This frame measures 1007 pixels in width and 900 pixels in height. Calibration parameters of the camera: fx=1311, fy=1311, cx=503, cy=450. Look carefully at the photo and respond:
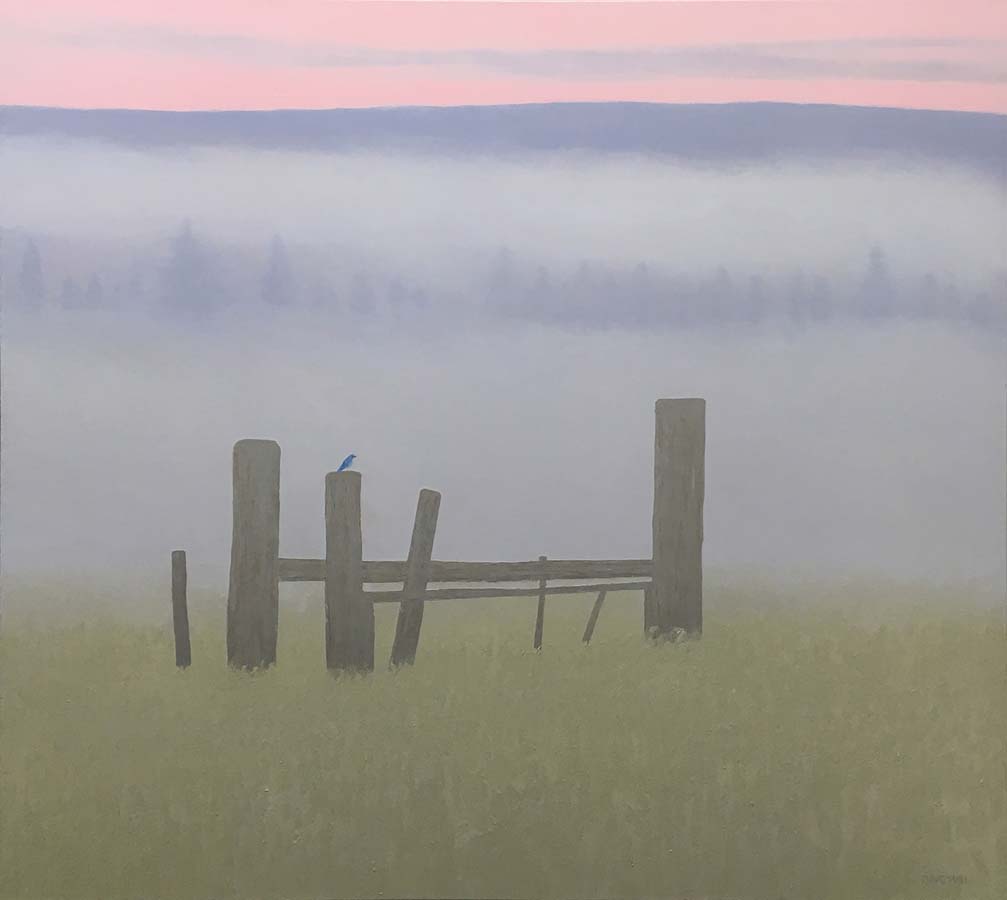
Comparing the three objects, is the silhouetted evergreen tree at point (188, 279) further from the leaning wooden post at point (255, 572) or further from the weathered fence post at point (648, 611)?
the weathered fence post at point (648, 611)

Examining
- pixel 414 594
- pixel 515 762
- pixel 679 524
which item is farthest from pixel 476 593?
pixel 679 524

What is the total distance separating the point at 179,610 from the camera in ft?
16.1

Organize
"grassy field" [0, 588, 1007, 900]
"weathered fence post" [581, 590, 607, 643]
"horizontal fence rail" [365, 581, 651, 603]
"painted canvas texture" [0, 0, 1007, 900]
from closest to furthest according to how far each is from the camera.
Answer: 1. "grassy field" [0, 588, 1007, 900]
2. "painted canvas texture" [0, 0, 1007, 900]
3. "horizontal fence rail" [365, 581, 651, 603]
4. "weathered fence post" [581, 590, 607, 643]

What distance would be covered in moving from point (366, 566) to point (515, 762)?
0.96 meters

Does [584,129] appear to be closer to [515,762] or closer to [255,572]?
[255,572]

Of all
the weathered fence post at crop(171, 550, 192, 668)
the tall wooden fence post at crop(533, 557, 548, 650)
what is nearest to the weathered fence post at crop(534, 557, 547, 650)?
the tall wooden fence post at crop(533, 557, 548, 650)

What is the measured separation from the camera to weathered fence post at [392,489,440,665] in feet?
16.5

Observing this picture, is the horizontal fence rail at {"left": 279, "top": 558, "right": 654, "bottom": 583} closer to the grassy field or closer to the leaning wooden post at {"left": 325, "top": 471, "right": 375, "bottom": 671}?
the leaning wooden post at {"left": 325, "top": 471, "right": 375, "bottom": 671}

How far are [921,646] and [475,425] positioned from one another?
190cm

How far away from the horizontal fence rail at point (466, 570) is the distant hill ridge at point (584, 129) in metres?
1.57

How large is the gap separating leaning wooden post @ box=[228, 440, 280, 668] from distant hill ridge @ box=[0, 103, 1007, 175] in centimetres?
127

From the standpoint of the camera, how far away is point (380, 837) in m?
4.61

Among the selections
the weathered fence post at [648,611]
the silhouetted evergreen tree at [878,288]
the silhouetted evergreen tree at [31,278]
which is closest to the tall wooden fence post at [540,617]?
the weathered fence post at [648,611]

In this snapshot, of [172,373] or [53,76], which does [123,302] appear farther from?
[53,76]
